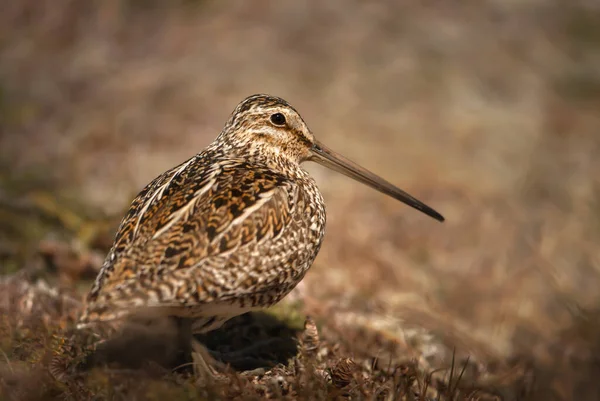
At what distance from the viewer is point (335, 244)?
733 centimetres

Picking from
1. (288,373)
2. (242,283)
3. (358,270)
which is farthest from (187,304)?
(358,270)

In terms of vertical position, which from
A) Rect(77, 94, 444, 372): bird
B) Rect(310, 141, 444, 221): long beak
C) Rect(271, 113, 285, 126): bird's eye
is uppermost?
Rect(271, 113, 285, 126): bird's eye

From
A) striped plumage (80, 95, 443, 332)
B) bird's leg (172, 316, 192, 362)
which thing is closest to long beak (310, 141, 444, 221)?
striped plumage (80, 95, 443, 332)

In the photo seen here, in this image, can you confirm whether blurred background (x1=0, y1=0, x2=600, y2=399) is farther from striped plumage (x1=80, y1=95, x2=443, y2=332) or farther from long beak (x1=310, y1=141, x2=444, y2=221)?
striped plumage (x1=80, y1=95, x2=443, y2=332)

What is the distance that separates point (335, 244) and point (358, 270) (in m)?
0.43

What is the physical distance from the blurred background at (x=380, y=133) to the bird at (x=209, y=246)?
1.45m

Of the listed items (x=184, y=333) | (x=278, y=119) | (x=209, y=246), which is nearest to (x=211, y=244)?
(x=209, y=246)

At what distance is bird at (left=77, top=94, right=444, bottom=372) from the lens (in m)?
3.62

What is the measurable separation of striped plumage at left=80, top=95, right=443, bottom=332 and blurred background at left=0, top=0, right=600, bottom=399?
1.45 meters

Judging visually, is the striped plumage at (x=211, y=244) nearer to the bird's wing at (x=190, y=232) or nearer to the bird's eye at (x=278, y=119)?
the bird's wing at (x=190, y=232)

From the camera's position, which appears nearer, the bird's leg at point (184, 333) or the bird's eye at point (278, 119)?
the bird's leg at point (184, 333)

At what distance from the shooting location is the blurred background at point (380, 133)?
255 inches

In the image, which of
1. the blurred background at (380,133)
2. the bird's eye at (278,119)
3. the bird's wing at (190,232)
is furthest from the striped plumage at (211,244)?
the blurred background at (380,133)

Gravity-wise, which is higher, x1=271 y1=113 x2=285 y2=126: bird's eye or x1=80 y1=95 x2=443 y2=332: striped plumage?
x1=271 y1=113 x2=285 y2=126: bird's eye
